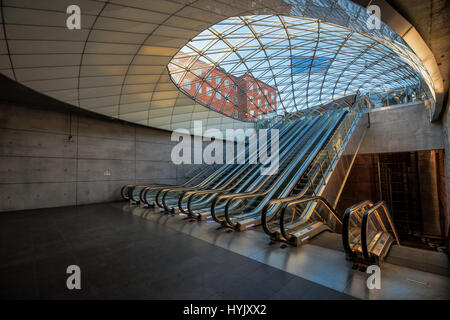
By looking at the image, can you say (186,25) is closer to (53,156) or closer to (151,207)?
(151,207)

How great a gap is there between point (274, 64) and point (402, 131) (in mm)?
11634

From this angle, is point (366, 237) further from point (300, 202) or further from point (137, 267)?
point (137, 267)

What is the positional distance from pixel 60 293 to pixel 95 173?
1174cm

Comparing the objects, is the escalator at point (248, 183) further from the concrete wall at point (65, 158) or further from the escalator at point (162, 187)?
the concrete wall at point (65, 158)

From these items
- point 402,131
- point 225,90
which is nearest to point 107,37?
point 225,90

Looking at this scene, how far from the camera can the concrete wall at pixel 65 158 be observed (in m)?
10.7

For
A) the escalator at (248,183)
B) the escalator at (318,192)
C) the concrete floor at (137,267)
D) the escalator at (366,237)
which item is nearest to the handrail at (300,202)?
A: the escalator at (318,192)

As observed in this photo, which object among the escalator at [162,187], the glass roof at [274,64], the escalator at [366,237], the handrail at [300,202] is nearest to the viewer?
the escalator at [366,237]

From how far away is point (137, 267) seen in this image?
4.19 m

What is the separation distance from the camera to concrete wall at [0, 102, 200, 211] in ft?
35.2

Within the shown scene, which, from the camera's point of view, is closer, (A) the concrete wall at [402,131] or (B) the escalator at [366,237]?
(B) the escalator at [366,237]

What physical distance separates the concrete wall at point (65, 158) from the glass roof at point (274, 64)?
605 cm

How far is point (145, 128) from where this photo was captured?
16.2m
